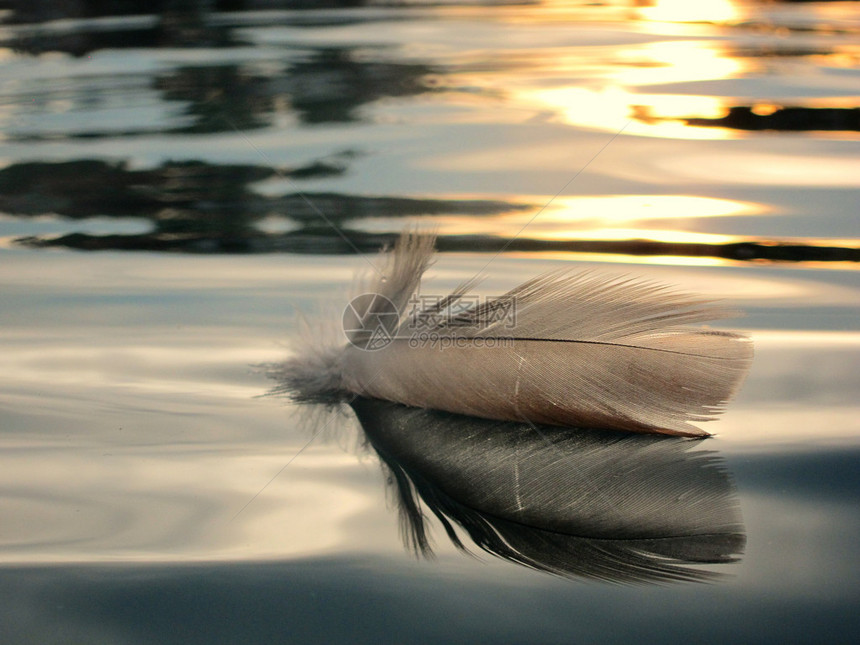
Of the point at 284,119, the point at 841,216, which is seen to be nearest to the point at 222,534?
the point at 841,216

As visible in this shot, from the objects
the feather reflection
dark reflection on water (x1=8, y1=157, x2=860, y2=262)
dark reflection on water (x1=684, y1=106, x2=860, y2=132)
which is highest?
dark reflection on water (x1=684, y1=106, x2=860, y2=132)

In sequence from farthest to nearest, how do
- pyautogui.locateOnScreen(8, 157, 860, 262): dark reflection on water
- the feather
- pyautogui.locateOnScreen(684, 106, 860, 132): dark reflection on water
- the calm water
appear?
pyautogui.locateOnScreen(684, 106, 860, 132): dark reflection on water → pyautogui.locateOnScreen(8, 157, 860, 262): dark reflection on water → the feather → the calm water

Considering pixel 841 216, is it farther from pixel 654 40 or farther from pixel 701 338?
pixel 654 40

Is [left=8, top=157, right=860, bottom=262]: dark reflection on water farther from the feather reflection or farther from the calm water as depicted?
the feather reflection

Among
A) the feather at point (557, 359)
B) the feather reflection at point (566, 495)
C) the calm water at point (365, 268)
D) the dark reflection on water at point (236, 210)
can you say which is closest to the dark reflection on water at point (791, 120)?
the calm water at point (365, 268)

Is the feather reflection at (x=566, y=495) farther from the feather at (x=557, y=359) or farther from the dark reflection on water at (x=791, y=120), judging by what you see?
the dark reflection on water at (x=791, y=120)

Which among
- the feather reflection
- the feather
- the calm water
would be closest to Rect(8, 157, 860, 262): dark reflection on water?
the calm water

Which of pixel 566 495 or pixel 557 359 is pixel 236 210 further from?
pixel 566 495

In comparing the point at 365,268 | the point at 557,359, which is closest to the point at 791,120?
the point at 365,268
